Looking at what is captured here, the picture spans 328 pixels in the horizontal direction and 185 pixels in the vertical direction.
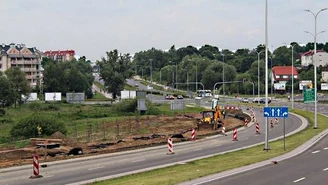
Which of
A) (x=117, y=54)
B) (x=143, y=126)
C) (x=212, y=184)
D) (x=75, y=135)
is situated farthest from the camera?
(x=117, y=54)

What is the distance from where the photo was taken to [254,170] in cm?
2630

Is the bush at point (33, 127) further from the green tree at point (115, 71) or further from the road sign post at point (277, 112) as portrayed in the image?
the green tree at point (115, 71)

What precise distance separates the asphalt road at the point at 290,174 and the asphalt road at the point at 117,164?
7483 millimetres

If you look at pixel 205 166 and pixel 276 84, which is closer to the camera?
pixel 205 166

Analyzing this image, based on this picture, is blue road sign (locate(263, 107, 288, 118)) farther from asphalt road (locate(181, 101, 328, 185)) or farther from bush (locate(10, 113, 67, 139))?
bush (locate(10, 113, 67, 139))

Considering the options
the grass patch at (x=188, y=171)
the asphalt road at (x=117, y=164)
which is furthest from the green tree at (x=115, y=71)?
the grass patch at (x=188, y=171)

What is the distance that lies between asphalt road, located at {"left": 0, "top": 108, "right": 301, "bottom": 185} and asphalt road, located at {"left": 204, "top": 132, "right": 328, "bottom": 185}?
7483 mm

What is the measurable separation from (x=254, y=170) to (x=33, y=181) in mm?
11278

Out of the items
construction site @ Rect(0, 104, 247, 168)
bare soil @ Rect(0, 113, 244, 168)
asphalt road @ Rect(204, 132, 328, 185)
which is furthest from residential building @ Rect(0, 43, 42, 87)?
asphalt road @ Rect(204, 132, 328, 185)

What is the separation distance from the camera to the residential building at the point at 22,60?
528 feet

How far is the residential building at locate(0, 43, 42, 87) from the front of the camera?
16088cm

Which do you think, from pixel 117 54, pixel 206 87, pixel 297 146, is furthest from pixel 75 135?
pixel 206 87

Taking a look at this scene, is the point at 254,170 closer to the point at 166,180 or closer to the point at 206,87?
the point at 166,180

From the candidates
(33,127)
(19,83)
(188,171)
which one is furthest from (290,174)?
(19,83)
